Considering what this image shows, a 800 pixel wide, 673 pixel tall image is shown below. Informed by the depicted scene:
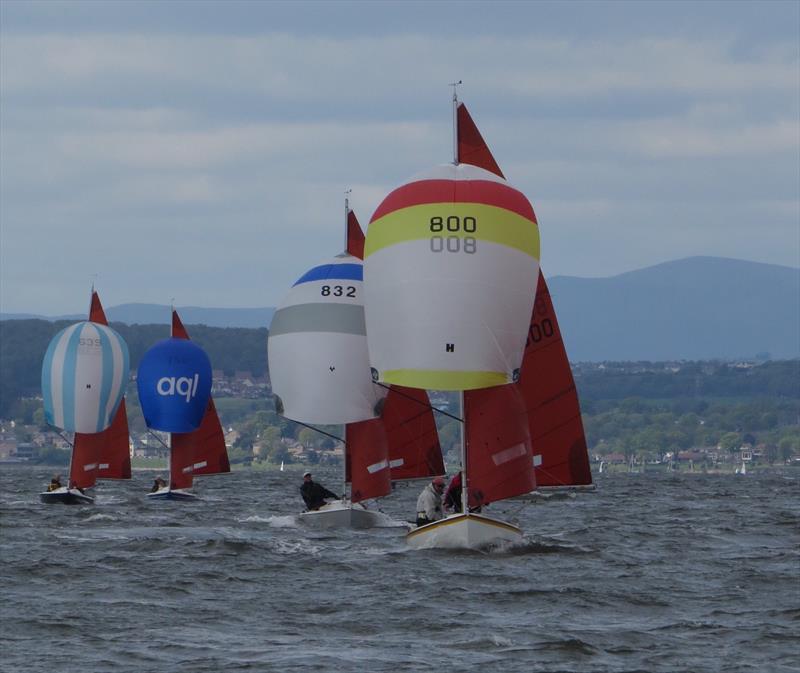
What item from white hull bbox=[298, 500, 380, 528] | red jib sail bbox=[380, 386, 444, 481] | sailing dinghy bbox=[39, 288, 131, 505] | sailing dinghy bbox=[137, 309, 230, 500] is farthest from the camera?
sailing dinghy bbox=[137, 309, 230, 500]

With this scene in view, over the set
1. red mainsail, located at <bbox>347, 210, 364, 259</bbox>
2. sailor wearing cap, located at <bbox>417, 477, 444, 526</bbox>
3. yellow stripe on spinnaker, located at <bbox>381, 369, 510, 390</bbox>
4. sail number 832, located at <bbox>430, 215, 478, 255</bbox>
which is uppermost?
red mainsail, located at <bbox>347, 210, 364, 259</bbox>

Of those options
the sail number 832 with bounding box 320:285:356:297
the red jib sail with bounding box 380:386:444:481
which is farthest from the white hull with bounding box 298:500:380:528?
the sail number 832 with bounding box 320:285:356:297

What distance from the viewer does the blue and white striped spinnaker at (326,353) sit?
43594 millimetres

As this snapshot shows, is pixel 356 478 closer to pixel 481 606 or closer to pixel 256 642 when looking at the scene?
pixel 481 606

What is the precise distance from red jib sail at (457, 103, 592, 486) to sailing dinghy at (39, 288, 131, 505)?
28.3 meters

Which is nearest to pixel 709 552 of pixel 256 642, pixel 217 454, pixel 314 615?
pixel 314 615

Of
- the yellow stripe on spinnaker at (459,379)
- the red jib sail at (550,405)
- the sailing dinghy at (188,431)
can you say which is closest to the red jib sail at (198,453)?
the sailing dinghy at (188,431)

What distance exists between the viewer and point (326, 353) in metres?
43.6

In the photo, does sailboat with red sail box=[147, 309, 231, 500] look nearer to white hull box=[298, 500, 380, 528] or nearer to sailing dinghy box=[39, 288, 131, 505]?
sailing dinghy box=[39, 288, 131, 505]

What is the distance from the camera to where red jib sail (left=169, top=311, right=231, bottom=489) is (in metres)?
63.8

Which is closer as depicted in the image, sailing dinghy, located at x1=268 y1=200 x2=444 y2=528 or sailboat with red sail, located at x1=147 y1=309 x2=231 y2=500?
sailing dinghy, located at x1=268 y1=200 x2=444 y2=528

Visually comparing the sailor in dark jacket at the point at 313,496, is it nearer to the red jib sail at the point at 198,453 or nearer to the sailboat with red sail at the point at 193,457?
the sailboat with red sail at the point at 193,457

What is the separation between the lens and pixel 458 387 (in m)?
33.9

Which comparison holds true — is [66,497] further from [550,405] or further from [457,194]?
[457,194]
